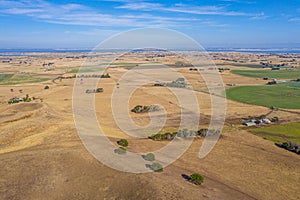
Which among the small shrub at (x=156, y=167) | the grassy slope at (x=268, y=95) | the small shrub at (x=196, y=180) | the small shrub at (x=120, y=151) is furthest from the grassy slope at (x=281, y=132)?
the small shrub at (x=120, y=151)

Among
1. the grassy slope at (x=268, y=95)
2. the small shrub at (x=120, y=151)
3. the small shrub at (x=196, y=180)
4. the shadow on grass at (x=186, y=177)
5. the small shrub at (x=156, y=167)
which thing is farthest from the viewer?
the grassy slope at (x=268, y=95)

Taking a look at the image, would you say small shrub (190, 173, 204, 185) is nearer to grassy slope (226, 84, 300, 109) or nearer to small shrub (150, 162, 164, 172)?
small shrub (150, 162, 164, 172)

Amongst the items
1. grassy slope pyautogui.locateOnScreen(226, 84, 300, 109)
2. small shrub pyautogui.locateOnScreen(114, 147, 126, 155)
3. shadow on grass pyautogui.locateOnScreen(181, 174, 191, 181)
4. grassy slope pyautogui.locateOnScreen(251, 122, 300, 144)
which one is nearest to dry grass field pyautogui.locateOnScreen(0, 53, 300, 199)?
shadow on grass pyautogui.locateOnScreen(181, 174, 191, 181)

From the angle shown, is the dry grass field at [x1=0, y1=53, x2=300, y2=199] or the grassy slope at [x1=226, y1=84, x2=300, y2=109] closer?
the dry grass field at [x1=0, y1=53, x2=300, y2=199]

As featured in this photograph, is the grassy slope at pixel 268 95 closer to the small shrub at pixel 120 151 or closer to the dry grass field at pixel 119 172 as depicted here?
the dry grass field at pixel 119 172

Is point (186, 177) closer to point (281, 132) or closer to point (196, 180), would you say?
point (196, 180)

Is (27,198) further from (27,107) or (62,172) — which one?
(27,107)
